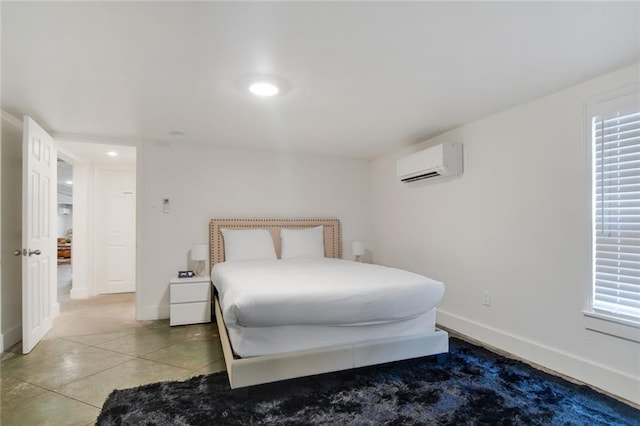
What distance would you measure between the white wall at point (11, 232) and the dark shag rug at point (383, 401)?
69.7 inches

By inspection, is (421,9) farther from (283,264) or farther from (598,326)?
(283,264)

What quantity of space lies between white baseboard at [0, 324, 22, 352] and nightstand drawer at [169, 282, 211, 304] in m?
1.34

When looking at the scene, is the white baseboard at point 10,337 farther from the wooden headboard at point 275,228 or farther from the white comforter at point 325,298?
the white comforter at point 325,298

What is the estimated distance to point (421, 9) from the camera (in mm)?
1527

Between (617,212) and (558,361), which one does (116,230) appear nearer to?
(558,361)

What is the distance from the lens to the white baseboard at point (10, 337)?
287 cm

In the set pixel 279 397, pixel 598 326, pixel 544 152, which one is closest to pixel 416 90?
pixel 544 152

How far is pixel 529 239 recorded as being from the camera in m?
2.70

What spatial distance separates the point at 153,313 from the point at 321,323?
2.64 meters

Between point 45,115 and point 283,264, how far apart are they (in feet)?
8.66

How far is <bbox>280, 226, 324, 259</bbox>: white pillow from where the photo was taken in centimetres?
426

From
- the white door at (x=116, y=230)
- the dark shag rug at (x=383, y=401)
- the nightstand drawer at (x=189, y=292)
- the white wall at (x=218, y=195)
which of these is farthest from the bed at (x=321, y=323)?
the white door at (x=116, y=230)

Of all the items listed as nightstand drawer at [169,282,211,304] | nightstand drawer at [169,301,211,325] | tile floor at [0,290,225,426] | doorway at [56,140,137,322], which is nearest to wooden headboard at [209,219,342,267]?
nightstand drawer at [169,282,211,304]

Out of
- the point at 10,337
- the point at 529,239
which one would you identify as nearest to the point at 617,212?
the point at 529,239
